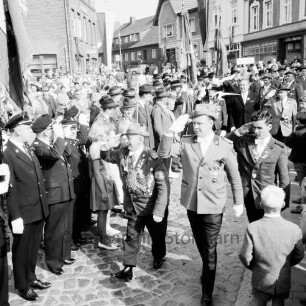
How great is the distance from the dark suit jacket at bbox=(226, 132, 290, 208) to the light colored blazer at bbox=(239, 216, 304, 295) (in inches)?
46.0

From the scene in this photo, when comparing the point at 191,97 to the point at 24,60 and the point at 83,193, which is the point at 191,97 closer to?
the point at 83,193

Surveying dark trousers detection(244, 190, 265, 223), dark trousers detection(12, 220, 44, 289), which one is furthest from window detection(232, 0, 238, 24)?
dark trousers detection(12, 220, 44, 289)

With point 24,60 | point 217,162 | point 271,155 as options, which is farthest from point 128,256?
point 24,60

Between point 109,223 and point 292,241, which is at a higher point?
point 292,241

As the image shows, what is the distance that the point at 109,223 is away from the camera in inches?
252

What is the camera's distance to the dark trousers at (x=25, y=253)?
433 centimetres

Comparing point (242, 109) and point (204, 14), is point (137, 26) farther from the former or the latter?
point (204, 14)

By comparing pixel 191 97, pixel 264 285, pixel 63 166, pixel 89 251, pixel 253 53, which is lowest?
pixel 89 251

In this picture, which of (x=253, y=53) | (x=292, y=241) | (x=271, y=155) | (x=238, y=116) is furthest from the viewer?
(x=253, y=53)

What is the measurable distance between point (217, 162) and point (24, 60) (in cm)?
232

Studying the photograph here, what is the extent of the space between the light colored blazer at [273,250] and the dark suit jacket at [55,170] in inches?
94.8

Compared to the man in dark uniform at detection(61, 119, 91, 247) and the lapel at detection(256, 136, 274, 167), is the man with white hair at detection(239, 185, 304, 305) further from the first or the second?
the man in dark uniform at detection(61, 119, 91, 247)

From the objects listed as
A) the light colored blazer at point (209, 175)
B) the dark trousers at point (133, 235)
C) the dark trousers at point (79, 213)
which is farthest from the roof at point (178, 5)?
the light colored blazer at point (209, 175)

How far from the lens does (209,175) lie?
412 centimetres
